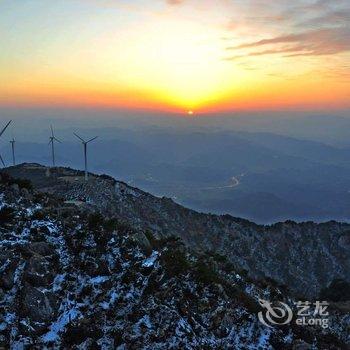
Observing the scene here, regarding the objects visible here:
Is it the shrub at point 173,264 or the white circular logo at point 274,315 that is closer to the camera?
the white circular logo at point 274,315

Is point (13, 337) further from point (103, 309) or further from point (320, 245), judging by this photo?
point (320, 245)

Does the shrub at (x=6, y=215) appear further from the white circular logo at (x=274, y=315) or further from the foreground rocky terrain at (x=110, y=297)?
the white circular logo at (x=274, y=315)

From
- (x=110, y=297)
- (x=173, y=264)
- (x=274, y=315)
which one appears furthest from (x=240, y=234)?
(x=110, y=297)

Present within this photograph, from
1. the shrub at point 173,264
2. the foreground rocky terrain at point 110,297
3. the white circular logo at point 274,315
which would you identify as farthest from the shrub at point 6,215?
the white circular logo at point 274,315

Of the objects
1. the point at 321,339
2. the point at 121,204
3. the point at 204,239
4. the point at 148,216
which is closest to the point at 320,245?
the point at 204,239

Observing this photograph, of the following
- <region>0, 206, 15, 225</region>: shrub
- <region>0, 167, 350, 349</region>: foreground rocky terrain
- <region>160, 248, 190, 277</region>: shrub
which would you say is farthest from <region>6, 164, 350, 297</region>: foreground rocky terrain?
<region>160, 248, 190, 277</region>: shrub

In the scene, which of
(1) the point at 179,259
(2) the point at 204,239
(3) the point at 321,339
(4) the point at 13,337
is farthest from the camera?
(2) the point at 204,239
